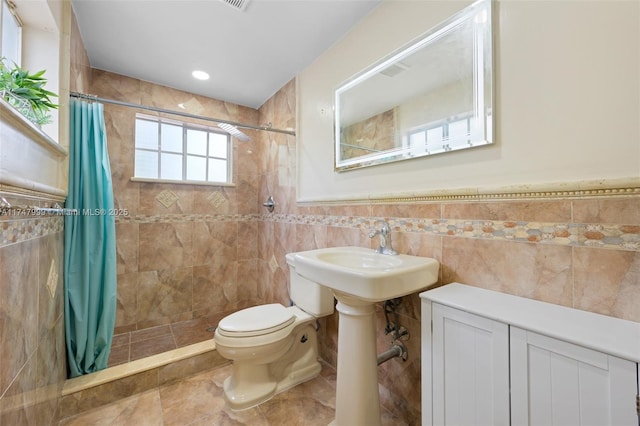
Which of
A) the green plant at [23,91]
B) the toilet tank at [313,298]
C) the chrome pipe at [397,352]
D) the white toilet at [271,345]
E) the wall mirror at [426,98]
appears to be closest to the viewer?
the green plant at [23,91]

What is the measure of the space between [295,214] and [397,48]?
Result: 141cm

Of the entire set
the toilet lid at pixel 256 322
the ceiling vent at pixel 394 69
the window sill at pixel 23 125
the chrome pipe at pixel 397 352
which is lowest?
the chrome pipe at pixel 397 352

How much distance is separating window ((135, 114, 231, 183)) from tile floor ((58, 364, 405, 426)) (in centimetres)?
172

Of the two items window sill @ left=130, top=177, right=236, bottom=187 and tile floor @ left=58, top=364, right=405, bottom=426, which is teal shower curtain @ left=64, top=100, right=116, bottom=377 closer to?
tile floor @ left=58, top=364, right=405, bottom=426

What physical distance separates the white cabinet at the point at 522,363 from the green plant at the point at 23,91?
1634mm

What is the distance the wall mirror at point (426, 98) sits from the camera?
1058 mm

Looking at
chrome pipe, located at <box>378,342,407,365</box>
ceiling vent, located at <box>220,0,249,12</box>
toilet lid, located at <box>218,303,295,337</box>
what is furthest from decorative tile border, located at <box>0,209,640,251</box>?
ceiling vent, located at <box>220,0,249,12</box>

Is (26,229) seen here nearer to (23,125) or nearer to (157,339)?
(23,125)

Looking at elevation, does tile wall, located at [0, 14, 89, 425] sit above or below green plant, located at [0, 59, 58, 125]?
below

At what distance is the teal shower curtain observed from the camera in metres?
1.50

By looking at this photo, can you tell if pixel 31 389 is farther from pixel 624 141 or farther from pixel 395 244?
pixel 624 141

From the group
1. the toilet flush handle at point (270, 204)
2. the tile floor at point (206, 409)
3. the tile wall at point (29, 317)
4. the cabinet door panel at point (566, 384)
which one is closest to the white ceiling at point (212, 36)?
the toilet flush handle at point (270, 204)

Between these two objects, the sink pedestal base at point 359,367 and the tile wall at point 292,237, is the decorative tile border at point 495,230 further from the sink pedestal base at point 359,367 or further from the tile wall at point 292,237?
the sink pedestal base at point 359,367

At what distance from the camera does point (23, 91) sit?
0.92 m
